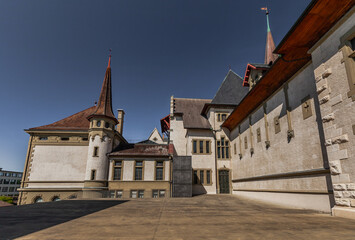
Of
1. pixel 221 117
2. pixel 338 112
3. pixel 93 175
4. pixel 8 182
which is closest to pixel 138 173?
pixel 93 175

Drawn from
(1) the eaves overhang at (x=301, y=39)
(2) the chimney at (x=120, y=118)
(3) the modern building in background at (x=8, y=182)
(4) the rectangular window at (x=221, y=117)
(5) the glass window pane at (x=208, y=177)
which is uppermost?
(2) the chimney at (x=120, y=118)

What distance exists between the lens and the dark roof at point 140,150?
24.4 metres

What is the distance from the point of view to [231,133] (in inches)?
1017

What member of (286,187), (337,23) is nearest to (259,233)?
(337,23)

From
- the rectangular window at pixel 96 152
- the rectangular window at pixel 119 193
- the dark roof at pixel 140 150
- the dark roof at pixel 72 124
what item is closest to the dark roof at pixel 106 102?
the dark roof at pixel 72 124

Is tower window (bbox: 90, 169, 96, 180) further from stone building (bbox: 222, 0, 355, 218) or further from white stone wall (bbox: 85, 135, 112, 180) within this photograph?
stone building (bbox: 222, 0, 355, 218)

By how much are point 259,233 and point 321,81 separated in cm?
724

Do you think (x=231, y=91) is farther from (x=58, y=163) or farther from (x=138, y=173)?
(x=58, y=163)

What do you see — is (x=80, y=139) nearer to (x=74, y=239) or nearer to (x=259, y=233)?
(x=74, y=239)

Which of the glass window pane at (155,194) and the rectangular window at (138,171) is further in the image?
the rectangular window at (138,171)

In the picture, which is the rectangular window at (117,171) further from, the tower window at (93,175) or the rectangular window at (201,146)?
the rectangular window at (201,146)

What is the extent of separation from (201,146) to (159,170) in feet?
20.9

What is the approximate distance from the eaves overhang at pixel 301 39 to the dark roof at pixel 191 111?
12.1 m

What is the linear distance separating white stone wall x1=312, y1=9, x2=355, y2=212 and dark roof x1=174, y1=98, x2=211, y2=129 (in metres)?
18.4
